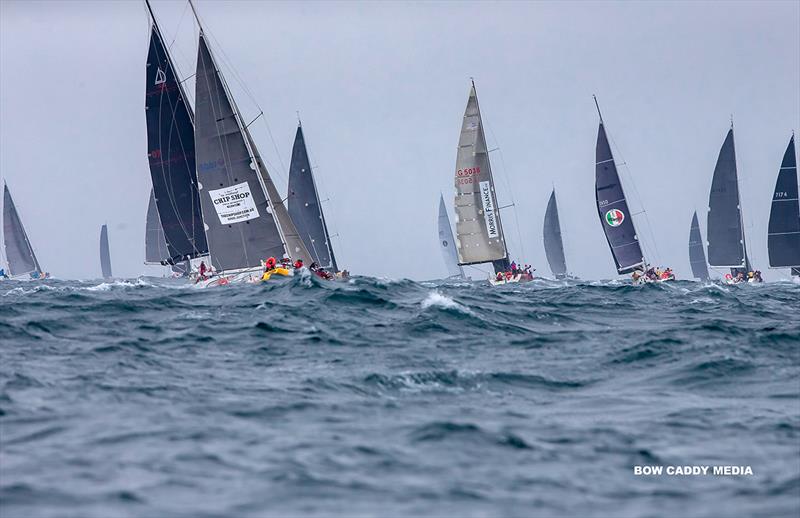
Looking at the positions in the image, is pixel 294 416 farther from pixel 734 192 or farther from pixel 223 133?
pixel 734 192

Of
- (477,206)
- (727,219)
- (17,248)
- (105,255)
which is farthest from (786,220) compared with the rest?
(105,255)

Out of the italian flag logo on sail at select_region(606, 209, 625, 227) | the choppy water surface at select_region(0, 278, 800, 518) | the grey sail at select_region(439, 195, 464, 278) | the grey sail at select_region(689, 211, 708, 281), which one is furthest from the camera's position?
the grey sail at select_region(439, 195, 464, 278)

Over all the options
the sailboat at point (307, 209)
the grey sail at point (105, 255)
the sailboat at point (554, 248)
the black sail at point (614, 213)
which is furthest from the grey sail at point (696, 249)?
the grey sail at point (105, 255)

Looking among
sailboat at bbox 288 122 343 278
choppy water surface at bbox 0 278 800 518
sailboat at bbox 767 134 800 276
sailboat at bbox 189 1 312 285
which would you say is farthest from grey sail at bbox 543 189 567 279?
choppy water surface at bbox 0 278 800 518

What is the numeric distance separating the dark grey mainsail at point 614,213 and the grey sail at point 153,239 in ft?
105

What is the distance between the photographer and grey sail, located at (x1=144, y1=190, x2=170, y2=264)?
7406 cm

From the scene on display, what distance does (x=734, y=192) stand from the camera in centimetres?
6750

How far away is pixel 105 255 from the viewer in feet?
429

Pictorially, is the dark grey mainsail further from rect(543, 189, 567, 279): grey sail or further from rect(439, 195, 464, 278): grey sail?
rect(439, 195, 464, 278): grey sail

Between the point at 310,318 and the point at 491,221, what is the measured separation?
38120 mm

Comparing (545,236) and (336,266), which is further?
(545,236)

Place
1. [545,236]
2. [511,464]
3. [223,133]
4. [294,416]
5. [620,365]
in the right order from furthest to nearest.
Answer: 1. [545,236]
2. [223,133]
3. [620,365]
4. [294,416]
5. [511,464]

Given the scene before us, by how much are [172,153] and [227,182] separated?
24.3 ft

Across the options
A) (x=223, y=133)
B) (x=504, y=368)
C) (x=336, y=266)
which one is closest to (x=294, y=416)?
(x=504, y=368)
